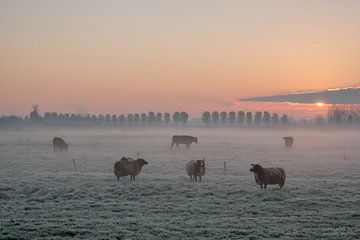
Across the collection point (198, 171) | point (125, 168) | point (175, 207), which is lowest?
point (175, 207)

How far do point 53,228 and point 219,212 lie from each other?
7.32 metres

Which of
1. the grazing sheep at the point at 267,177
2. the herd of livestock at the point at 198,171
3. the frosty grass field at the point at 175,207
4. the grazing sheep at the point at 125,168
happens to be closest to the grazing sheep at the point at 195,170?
the herd of livestock at the point at 198,171

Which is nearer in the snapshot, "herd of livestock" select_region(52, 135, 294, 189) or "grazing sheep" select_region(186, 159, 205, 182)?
"herd of livestock" select_region(52, 135, 294, 189)

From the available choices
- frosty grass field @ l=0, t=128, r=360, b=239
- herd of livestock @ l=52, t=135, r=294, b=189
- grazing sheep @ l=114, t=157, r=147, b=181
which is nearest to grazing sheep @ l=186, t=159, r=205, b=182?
herd of livestock @ l=52, t=135, r=294, b=189

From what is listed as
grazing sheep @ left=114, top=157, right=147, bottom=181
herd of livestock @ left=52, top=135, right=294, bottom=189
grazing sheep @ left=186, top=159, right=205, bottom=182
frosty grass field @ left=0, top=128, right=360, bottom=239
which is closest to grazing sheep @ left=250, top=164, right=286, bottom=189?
herd of livestock @ left=52, top=135, right=294, bottom=189

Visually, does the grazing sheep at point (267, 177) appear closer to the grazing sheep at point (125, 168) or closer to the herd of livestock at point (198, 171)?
the herd of livestock at point (198, 171)

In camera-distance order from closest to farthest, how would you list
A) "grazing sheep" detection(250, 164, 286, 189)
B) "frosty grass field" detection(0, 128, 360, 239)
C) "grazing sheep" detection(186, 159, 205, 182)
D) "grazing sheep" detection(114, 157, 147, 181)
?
"frosty grass field" detection(0, 128, 360, 239)
"grazing sheep" detection(250, 164, 286, 189)
"grazing sheep" detection(186, 159, 205, 182)
"grazing sheep" detection(114, 157, 147, 181)

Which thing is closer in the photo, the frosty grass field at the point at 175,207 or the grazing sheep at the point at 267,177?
the frosty grass field at the point at 175,207

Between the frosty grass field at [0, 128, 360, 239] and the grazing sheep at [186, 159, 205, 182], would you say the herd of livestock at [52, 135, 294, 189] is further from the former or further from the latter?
the frosty grass field at [0, 128, 360, 239]

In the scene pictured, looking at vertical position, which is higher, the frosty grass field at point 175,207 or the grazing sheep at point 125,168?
the grazing sheep at point 125,168

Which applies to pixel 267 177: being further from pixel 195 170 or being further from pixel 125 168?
pixel 125 168

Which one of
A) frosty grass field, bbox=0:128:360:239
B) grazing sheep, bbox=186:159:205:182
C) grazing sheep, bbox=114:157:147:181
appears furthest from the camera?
grazing sheep, bbox=114:157:147:181

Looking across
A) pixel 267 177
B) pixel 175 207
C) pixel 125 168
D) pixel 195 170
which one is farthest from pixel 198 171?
pixel 175 207

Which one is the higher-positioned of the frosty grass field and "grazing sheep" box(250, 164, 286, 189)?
"grazing sheep" box(250, 164, 286, 189)
